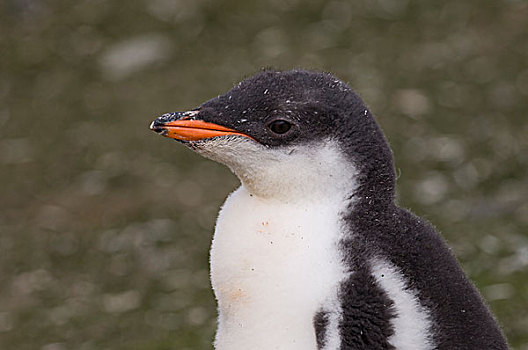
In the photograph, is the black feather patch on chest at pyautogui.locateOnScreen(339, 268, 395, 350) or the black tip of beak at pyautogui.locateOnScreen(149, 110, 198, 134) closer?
the black feather patch on chest at pyautogui.locateOnScreen(339, 268, 395, 350)

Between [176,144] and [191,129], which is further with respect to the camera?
[176,144]

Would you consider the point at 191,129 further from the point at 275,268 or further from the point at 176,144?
the point at 176,144

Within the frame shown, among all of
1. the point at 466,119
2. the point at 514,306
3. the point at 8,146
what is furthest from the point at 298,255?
the point at 8,146

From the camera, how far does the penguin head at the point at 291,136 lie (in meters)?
3.36

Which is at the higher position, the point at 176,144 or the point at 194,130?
the point at 176,144

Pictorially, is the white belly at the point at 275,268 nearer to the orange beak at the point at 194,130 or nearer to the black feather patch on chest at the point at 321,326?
the black feather patch on chest at the point at 321,326

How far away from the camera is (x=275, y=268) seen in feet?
11.0

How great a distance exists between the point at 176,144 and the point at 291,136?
6.70m

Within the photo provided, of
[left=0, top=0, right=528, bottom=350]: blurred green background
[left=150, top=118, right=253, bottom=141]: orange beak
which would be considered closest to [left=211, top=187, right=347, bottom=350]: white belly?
[left=150, top=118, right=253, bottom=141]: orange beak

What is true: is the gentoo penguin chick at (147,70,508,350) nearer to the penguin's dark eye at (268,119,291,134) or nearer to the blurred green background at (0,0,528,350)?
the penguin's dark eye at (268,119,291,134)

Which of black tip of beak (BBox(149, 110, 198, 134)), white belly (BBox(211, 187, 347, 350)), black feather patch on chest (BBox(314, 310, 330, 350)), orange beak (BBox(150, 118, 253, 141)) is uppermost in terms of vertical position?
black tip of beak (BBox(149, 110, 198, 134))

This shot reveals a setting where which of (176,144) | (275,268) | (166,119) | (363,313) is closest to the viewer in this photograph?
(363,313)

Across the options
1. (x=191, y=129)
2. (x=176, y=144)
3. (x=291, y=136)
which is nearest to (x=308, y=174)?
(x=291, y=136)

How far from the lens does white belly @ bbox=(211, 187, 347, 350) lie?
3.28 metres
